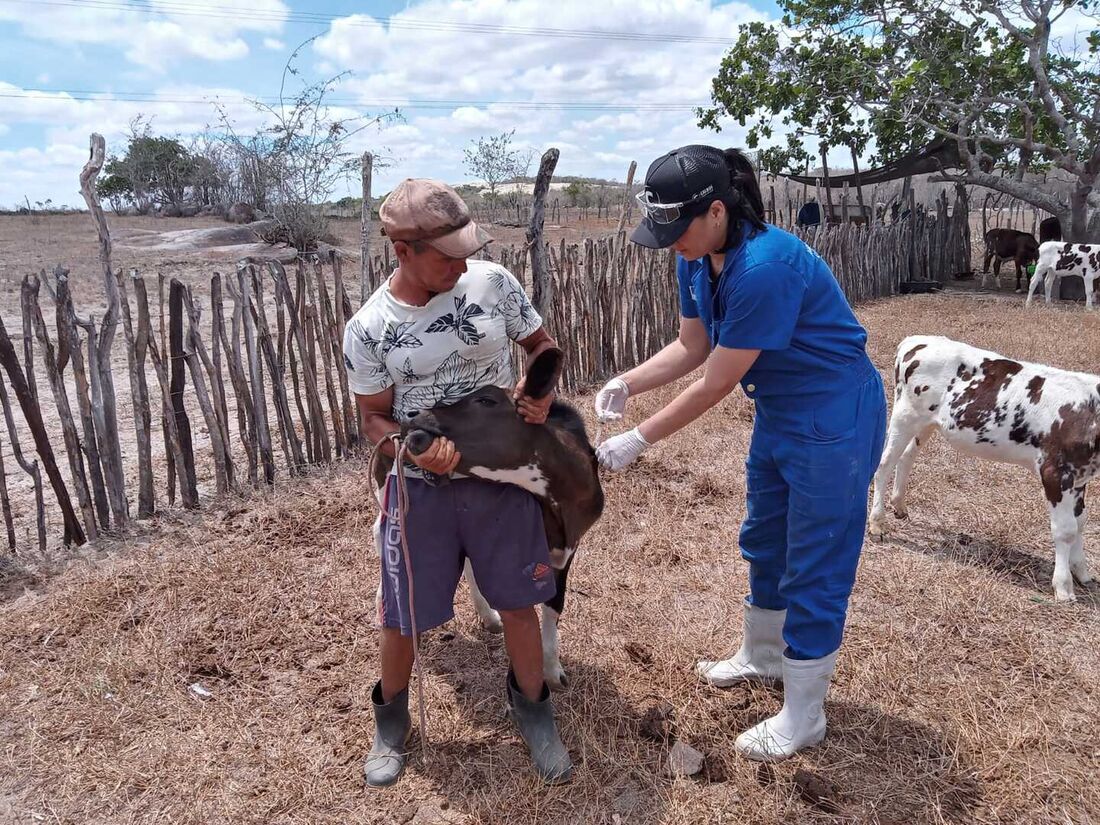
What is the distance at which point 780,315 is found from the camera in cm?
212

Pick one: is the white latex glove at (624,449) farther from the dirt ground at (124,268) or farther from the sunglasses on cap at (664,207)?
the dirt ground at (124,268)

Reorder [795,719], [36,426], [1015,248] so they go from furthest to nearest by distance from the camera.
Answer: [1015,248], [36,426], [795,719]

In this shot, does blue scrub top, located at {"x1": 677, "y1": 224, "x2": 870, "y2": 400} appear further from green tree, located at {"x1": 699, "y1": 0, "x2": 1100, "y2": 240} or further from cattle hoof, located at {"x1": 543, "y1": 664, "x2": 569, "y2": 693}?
green tree, located at {"x1": 699, "y1": 0, "x2": 1100, "y2": 240}

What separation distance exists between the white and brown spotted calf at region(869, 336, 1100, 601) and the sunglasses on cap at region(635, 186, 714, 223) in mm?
2601

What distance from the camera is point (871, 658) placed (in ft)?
9.91

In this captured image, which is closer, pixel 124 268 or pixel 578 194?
pixel 124 268

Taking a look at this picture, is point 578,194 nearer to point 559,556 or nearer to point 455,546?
point 559,556

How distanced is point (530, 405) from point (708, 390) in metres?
0.52

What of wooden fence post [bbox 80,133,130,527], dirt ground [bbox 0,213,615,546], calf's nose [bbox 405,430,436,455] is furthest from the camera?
dirt ground [bbox 0,213,615,546]

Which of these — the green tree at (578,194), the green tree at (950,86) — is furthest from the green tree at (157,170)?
the green tree at (950,86)

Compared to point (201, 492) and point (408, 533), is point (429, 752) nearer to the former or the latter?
point (408, 533)

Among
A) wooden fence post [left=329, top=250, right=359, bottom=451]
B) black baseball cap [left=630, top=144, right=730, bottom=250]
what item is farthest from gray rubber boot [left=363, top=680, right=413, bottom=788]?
wooden fence post [left=329, top=250, right=359, bottom=451]

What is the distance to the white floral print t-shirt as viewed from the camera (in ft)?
7.11

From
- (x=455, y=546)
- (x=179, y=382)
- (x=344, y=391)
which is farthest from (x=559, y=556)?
(x=344, y=391)
